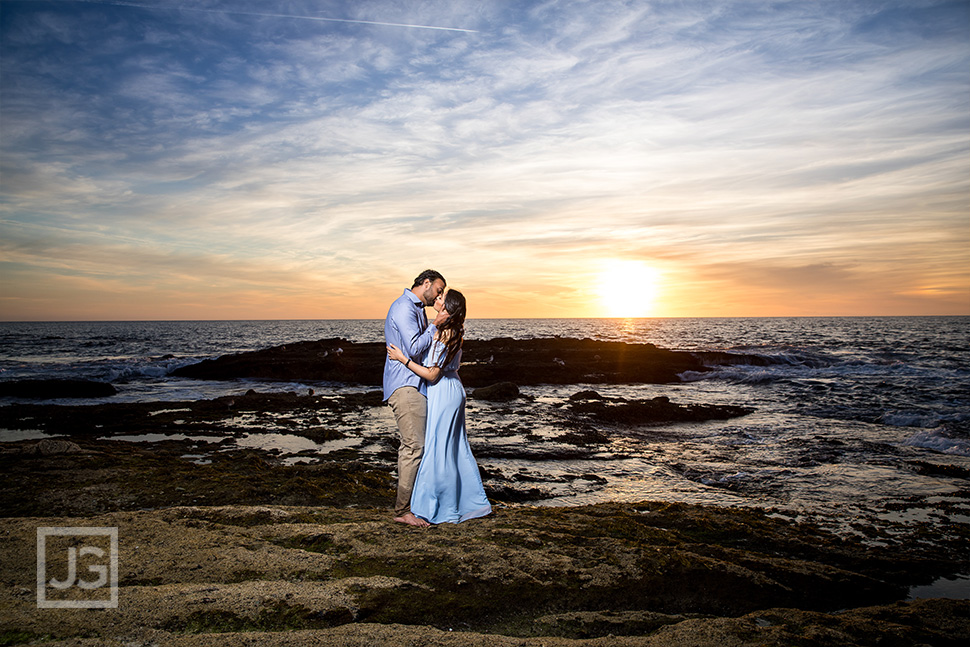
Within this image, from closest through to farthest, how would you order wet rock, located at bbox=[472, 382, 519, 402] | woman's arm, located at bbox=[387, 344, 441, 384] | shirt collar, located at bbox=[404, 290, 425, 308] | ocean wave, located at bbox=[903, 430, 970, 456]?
woman's arm, located at bbox=[387, 344, 441, 384] → shirt collar, located at bbox=[404, 290, 425, 308] → ocean wave, located at bbox=[903, 430, 970, 456] → wet rock, located at bbox=[472, 382, 519, 402]

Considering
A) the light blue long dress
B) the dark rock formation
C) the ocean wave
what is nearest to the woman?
the light blue long dress

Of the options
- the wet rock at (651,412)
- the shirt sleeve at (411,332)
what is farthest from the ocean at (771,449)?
the shirt sleeve at (411,332)

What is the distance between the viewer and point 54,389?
2091 cm

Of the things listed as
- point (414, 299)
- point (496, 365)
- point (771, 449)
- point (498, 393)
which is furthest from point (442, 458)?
point (496, 365)

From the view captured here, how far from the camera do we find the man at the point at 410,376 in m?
5.20

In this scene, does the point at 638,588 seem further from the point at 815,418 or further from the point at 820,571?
the point at 815,418

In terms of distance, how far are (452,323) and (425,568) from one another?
7.18 feet

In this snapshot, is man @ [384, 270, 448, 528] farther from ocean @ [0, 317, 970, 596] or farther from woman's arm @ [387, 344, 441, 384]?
ocean @ [0, 317, 970, 596]

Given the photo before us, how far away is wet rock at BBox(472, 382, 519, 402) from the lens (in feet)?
67.4

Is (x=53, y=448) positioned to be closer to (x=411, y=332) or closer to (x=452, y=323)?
Result: (x=411, y=332)

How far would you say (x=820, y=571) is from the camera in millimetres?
4840

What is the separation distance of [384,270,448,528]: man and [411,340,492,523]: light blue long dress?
0.08 m

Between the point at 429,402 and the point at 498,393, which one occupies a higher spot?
the point at 429,402

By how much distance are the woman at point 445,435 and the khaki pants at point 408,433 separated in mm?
75
